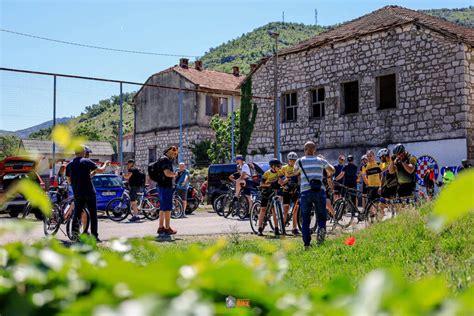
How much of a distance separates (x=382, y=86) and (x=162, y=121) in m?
22.6

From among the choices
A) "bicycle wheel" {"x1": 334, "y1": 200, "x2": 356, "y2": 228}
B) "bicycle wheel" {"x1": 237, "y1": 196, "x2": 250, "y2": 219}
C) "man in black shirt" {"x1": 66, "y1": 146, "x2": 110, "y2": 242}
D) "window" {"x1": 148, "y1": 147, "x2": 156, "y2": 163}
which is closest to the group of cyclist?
"bicycle wheel" {"x1": 334, "y1": 200, "x2": 356, "y2": 228}

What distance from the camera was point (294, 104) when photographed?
24531 mm

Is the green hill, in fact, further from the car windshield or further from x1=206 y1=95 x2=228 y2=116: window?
the car windshield

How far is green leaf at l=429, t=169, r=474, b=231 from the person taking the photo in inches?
29.2

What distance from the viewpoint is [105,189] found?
A: 697 inches

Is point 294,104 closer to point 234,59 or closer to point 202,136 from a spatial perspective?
point 202,136

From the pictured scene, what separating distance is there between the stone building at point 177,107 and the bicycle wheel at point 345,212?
24798mm

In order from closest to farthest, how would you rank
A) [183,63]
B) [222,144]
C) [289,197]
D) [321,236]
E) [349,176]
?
[321,236]
[289,197]
[349,176]
[222,144]
[183,63]

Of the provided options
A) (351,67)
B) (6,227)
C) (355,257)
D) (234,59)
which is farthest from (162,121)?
(234,59)

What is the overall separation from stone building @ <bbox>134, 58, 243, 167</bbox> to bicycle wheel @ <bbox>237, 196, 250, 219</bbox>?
2075 cm

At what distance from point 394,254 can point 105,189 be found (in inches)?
496

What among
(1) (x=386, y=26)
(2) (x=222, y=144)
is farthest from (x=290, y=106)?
(2) (x=222, y=144)

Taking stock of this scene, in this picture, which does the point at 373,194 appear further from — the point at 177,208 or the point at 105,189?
the point at 105,189

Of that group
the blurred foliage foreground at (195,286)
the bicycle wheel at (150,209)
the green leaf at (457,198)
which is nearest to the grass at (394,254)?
the blurred foliage foreground at (195,286)
